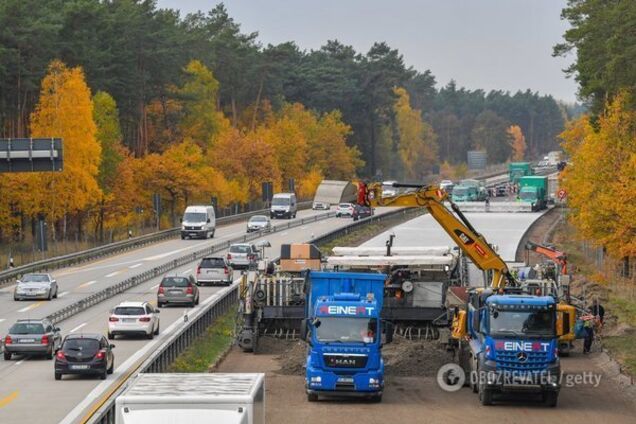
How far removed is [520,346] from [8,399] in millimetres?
13126

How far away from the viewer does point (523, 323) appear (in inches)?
1259

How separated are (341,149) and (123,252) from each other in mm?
90875

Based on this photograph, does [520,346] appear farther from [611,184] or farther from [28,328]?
[611,184]

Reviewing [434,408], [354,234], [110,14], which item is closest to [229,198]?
[110,14]

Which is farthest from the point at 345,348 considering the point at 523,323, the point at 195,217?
the point at 195,217

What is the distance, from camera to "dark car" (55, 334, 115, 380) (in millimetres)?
38594

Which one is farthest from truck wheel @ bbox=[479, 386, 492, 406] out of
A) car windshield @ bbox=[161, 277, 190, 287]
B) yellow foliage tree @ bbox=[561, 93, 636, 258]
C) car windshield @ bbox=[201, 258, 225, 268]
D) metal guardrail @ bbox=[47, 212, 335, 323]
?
yellow foliage tree @ bbox=[561, 93, 636, 258]

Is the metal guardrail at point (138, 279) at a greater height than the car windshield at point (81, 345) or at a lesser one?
lesser

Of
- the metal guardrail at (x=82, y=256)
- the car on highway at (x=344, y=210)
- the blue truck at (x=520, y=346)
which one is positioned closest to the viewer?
the blue truck at (x=520, y=346)

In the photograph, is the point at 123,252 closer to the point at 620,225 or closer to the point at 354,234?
the point at 354,234

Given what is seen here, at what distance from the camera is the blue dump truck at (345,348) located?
3272cm

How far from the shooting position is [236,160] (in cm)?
14562

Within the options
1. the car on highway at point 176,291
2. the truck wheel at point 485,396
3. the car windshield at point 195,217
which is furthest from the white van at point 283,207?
the truck wheel at point 485,396

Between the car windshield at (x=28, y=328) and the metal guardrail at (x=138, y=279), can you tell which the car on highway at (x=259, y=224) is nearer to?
the metal guardrail at (x=138, y=279)
